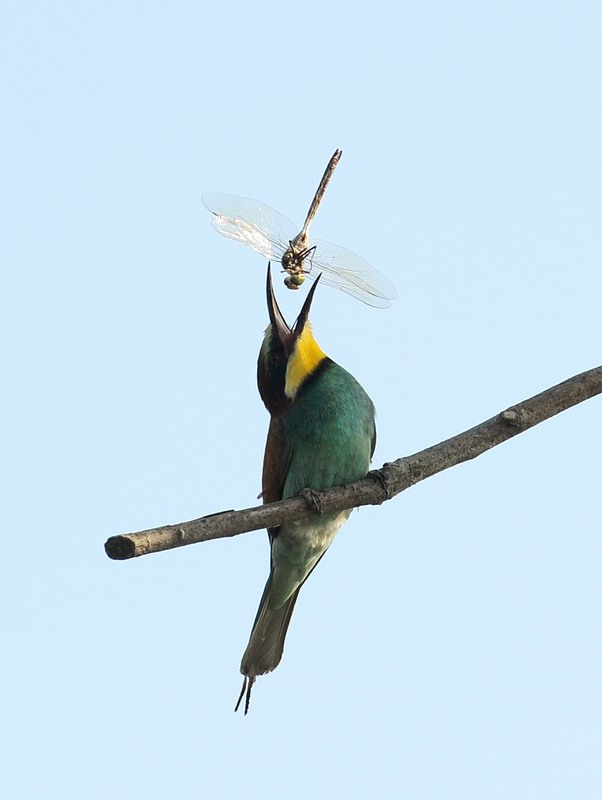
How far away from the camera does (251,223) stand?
4.63m

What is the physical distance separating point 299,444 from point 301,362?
34 centimetres

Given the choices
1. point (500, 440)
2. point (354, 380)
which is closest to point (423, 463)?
point (500, 440)

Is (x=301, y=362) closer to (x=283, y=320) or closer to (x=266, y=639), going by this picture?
(x=283, y=320)

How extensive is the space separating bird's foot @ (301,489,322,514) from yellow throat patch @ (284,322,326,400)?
757 millimetres

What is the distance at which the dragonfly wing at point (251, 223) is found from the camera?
4457 mm

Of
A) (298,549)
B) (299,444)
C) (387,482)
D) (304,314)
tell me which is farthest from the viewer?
(304,314)

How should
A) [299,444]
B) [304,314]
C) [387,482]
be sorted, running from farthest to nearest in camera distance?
[304,314], [299,444], [387,482]

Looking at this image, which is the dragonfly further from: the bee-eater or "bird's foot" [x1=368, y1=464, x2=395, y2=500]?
"bird's foot" [x1=368, y1=464, x2=395, y2=500]

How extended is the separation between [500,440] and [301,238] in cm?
175

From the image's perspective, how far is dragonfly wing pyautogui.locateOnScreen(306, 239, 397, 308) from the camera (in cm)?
438

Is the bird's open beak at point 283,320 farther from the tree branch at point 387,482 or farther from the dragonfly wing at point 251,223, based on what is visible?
the tree branch at point 387,482

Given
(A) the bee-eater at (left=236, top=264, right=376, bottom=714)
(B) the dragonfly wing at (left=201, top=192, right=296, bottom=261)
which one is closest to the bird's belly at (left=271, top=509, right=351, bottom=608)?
(A) the bee-eater at (left=236, top=264, right=376, bottom=714)

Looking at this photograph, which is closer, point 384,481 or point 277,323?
point 384,481

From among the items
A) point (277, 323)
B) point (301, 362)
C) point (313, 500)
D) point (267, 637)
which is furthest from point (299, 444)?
point (267, 637)
